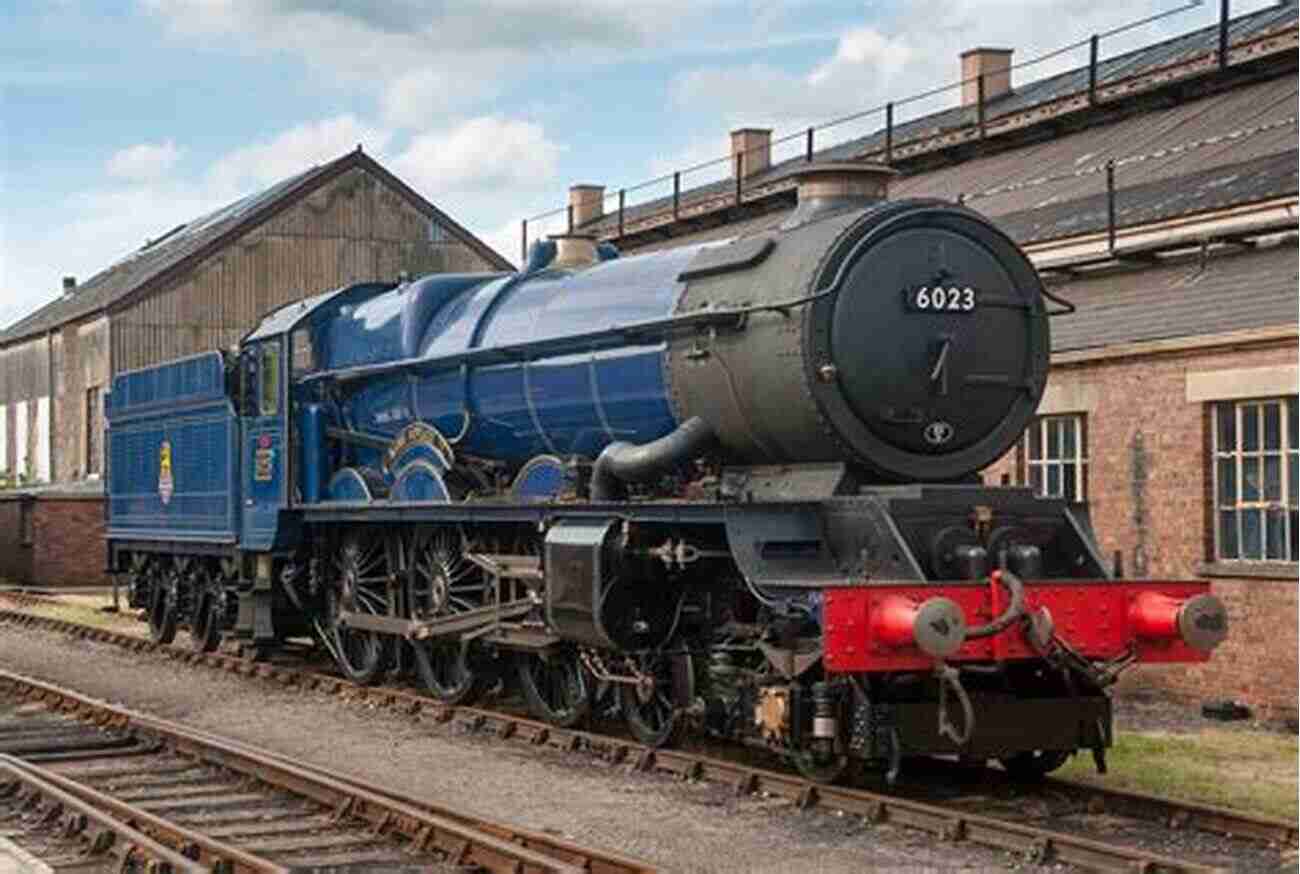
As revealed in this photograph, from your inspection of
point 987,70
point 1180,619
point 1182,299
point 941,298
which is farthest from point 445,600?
point 987,70

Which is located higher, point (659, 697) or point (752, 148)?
point (752, 148)

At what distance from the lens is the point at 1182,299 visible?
598 inches

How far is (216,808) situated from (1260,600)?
8.03 meters

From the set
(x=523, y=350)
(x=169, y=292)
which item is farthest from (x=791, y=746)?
(x=169, y=292)

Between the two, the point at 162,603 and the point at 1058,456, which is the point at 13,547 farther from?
the point at 1058,456

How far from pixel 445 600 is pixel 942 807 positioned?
17.1 ft

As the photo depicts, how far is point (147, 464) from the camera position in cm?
1981

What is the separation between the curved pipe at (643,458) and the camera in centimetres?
1097

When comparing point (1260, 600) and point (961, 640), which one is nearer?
point (961, 640)

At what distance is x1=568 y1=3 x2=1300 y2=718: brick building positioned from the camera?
45.0 feet

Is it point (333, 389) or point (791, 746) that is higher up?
point (333, 389)

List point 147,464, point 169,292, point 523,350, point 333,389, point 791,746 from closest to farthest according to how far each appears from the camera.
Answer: point 791,746
point 523,350
point 333,389
point 147,464
point 169,292

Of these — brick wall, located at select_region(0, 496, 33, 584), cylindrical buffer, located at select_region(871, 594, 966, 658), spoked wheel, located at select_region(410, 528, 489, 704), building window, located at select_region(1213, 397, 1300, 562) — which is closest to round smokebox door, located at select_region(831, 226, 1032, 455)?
cylindrical buffer, located at select_region(871, 594, 966, 658)

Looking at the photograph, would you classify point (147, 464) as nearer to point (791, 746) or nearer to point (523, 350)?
point (523, 350)
